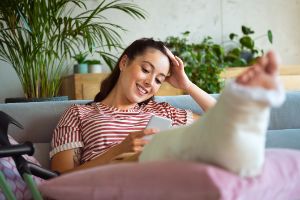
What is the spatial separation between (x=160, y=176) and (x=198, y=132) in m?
0.09

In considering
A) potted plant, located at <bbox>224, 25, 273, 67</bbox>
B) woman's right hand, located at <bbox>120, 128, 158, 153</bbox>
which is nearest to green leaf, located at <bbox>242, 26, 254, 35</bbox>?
potted plant, located at <bbox>224, 25, 273, 67</bbox>

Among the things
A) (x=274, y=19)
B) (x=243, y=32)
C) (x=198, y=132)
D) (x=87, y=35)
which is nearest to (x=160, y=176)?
(x=198, y=132)

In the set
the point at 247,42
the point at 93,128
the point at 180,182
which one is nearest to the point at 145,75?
the point at 93,128

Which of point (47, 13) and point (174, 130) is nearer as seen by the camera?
point (174, 130)

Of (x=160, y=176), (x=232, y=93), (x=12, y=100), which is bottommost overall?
(x=12, y=100)

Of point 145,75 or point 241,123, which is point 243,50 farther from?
point 241,123

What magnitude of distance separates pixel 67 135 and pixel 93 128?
9 centimetres

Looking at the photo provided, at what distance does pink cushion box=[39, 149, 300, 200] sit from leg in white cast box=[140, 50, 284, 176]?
0.07 ft

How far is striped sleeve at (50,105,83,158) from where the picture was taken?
149 centimetres

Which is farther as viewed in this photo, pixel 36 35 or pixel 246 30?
pixel 246 30

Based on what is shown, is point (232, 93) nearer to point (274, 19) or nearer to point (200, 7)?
point (200, 7)

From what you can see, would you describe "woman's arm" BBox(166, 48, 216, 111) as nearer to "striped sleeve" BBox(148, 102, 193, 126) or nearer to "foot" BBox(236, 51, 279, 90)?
"striped sleeve" BBox(148, 102, 193, 126)

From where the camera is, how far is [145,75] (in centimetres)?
160

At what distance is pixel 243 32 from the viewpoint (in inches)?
142
